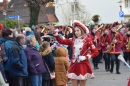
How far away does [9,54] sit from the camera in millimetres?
8242

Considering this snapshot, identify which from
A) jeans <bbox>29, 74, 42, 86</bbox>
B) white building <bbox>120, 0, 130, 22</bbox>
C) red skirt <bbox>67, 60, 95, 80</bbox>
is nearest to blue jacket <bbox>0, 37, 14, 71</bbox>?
jeans <bbox>29, 74, 42, 86</bbox>

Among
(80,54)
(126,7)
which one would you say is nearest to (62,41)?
(80,54)

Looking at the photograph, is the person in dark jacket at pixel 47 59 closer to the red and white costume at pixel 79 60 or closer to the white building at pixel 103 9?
the red and white costume at pixel 79 60

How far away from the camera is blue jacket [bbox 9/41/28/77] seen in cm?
811

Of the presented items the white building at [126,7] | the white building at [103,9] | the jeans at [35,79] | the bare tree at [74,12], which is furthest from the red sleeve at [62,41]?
the white building at [126,7]

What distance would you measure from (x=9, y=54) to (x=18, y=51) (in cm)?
23

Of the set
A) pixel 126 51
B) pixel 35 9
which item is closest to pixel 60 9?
pixel 35 9

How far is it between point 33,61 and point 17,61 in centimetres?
65

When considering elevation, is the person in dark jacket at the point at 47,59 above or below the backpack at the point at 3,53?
below

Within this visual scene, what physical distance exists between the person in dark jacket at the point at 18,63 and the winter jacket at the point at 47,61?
0.94 m

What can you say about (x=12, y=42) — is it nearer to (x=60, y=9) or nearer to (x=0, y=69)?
(x=0, y=69)

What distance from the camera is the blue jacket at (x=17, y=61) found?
8.11 m

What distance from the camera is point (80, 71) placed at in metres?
8.63

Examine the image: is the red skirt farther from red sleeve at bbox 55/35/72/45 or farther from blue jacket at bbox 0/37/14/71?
blue jacket at bbox 0/37/14/71
